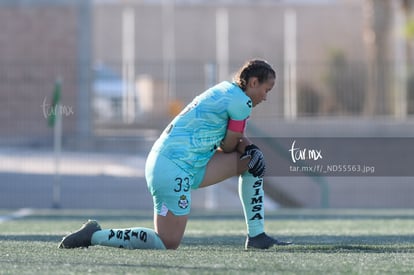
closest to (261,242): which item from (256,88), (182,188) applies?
(182,188)

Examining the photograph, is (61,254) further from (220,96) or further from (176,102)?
(176,102)

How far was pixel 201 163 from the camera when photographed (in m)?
7.72

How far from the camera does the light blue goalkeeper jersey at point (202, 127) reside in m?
7.61

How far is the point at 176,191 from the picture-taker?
7543 mm

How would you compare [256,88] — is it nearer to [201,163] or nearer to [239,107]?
[239,107]

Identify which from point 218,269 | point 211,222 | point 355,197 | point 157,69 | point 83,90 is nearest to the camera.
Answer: point 218,269

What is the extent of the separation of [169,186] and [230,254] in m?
0.69

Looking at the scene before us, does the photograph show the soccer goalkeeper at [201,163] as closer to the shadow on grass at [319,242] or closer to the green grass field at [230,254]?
the green grass field at [230,254]

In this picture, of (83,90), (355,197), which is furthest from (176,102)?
(355,197)

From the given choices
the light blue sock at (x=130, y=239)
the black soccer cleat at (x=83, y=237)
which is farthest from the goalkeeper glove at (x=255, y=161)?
the black soccer cleat at (x=83, y=237)

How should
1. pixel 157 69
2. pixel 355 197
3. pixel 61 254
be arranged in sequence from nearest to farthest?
1. pixel 61 254
2. pixel 355 197
3. pixel 157 69

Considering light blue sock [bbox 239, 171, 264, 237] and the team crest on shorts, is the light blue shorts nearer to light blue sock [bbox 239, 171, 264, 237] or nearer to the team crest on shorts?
the team crest on shorts

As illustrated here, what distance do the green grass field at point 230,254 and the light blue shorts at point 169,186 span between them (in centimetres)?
34

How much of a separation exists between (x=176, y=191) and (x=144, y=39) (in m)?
40.7
